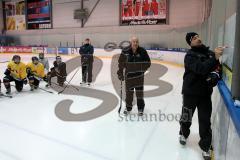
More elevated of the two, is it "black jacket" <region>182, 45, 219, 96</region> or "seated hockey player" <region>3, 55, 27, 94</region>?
"black jacket" <region>182, 45, 219, 96</region>

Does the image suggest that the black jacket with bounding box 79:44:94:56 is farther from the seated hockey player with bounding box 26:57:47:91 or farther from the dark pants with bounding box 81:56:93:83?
the seated hockey player with bounding box 26:57:47:91

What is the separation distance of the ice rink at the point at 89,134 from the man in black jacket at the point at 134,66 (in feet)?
1.56

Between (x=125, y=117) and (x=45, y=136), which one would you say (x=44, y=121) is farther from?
(x=125, y=117)

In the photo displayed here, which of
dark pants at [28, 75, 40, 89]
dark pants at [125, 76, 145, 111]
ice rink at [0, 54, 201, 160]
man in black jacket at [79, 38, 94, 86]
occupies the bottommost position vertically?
ice rink at [0, 54, 201, 160]

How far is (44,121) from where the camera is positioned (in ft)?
12.7

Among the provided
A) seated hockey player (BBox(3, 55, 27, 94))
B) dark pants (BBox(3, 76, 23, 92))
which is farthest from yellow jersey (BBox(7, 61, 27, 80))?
dark pants (BBox(3, 76, 23, 92))

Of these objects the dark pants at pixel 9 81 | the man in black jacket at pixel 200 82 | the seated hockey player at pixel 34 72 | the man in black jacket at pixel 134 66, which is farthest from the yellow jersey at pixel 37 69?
the man in black jacket at pixel 200 82

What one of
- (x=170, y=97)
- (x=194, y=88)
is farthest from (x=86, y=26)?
(x=194, y=88)

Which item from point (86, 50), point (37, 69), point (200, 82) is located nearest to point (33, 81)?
point (37, 69)

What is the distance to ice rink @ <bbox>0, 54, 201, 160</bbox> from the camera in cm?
275

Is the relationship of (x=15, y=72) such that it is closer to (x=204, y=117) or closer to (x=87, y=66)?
(x=87, y=66)

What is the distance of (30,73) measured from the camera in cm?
606

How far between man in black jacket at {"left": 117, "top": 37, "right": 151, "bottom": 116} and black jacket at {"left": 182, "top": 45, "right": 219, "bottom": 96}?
4.34 ft

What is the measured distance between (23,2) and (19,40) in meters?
3.45
